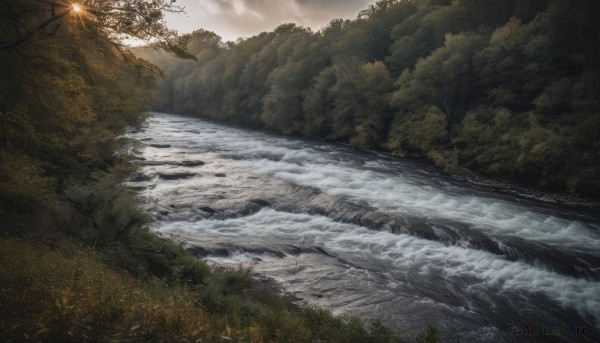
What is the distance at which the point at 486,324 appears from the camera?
8.63 meters

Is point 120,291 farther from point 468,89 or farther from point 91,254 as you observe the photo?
point 468,89

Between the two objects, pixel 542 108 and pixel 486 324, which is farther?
pixel 542 108

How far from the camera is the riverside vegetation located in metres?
4.53

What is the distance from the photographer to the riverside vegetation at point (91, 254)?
453 centimetres

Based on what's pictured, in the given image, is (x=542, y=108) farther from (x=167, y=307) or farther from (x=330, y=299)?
(x=167, y=307)

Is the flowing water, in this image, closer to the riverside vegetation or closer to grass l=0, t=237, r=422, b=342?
the riverside vegetation

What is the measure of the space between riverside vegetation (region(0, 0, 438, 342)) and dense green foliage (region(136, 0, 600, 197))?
69.9 feet

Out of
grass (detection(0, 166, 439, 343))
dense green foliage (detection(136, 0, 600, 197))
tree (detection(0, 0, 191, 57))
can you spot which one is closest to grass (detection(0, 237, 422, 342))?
grass (detection(0, 166, 439, 343))

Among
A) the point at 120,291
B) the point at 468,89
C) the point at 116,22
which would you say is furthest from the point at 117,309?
the point at 468,89

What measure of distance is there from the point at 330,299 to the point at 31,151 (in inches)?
428


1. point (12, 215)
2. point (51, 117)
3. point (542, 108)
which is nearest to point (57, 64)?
point (51, 117)

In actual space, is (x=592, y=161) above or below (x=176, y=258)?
above

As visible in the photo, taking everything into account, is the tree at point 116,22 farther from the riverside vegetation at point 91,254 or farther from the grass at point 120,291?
the grass at point 120,291

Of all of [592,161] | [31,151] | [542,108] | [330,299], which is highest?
[542,108]
